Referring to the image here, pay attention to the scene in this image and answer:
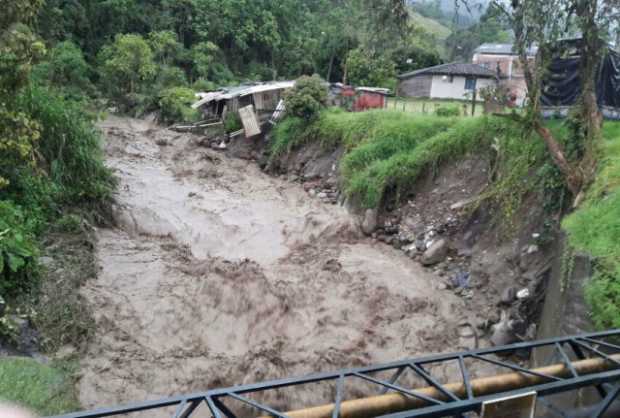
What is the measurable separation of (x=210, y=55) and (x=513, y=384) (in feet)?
127

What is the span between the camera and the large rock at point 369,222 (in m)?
13.5

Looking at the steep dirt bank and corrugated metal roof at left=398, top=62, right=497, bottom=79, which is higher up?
corrugated metal roof at left=398, top=62, right=497, bottom=79

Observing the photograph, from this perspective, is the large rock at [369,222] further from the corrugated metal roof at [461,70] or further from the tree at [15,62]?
the corrugated metal roof at [461,70]

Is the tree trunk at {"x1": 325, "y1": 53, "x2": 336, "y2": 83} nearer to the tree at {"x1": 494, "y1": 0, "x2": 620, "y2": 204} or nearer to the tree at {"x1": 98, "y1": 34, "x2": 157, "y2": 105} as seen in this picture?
the tree at {"x1": 98, "y1": 34, "x2": 157, "y2": 105}

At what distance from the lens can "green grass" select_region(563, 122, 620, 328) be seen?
640cm

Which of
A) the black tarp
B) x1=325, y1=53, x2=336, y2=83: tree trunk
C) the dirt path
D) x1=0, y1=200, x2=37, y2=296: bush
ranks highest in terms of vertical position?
x1=325, y1=53, x2=336, y2=83: tree trunk

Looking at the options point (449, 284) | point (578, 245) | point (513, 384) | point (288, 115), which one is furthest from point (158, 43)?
point (513, 384)

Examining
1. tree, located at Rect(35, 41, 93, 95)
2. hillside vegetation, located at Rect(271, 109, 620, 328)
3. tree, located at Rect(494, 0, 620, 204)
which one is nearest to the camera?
hillside vegetation, located at Rect(271, 109, 620, 328)

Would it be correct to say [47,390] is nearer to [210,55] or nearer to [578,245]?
[578,245]

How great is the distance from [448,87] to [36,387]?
30.0 m

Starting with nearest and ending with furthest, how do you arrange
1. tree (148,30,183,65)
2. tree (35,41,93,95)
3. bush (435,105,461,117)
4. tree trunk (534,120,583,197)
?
tree trunk (534,120,583,197)
bush (435,105,461,117)
tree (35,41,93,95)
tree (148,30,183,65)

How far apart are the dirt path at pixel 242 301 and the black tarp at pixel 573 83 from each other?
5.46 metres

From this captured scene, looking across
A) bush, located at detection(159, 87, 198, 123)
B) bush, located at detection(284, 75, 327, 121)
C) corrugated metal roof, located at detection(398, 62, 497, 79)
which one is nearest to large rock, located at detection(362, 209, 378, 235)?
bush, located at detection(284, 75, 327, 121)

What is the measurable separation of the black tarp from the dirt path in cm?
546
